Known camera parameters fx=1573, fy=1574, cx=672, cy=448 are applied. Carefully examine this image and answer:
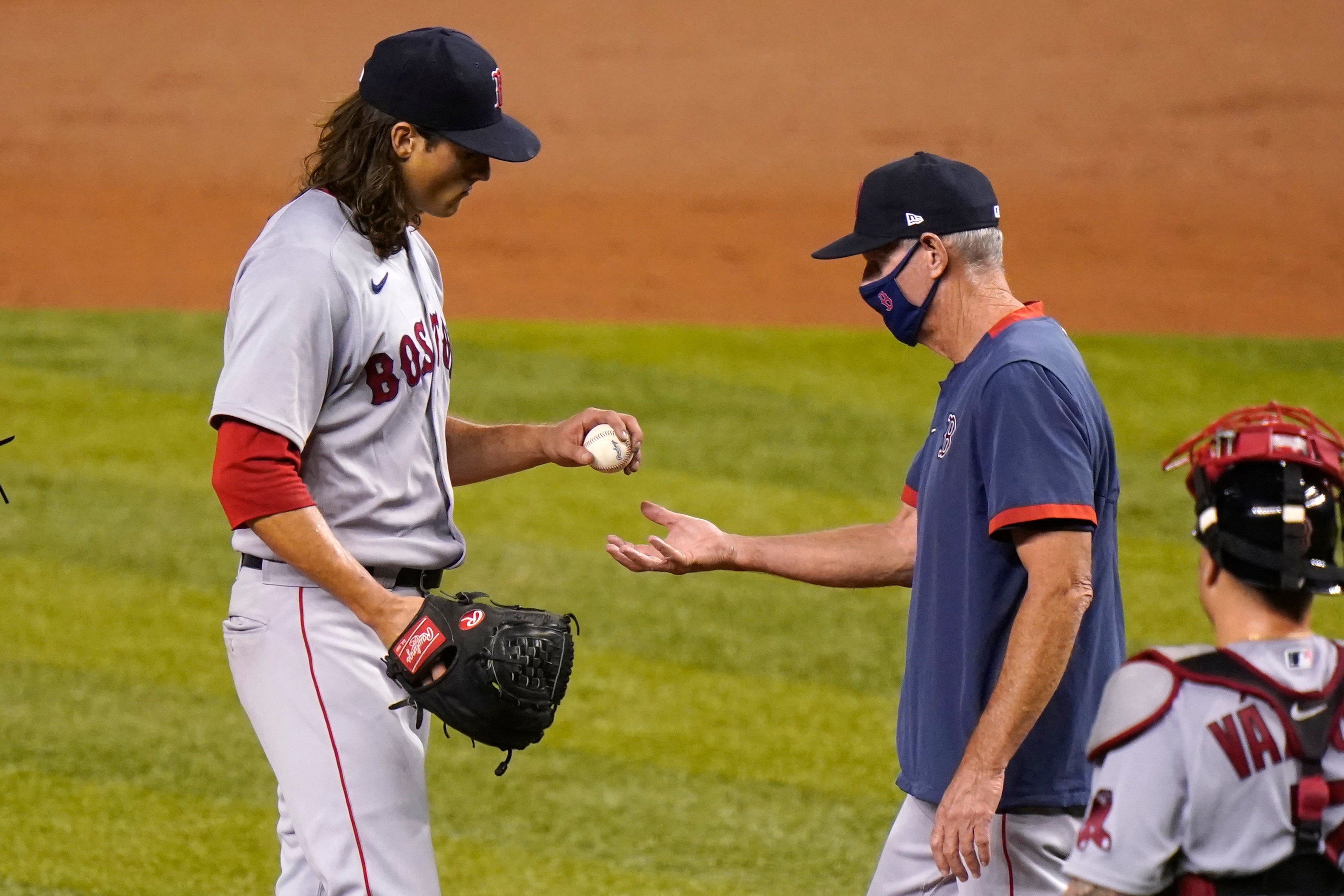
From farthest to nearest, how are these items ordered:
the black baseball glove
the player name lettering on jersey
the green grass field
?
the green grass field < the black baseball glove < the player name lettering on jersey

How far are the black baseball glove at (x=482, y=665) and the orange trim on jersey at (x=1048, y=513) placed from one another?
0.87m

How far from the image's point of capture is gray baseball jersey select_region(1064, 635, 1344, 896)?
197 cm

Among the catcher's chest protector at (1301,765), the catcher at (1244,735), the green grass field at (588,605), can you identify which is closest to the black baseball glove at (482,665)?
the catcher at (1244,735)

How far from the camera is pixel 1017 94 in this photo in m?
16.6

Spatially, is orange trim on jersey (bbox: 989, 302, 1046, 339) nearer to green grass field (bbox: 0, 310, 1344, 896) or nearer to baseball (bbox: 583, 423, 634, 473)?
baseball (bbox: 583, 423, 634, 473)

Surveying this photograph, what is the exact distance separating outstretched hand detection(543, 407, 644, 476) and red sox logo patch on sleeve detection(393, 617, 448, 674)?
0.84 metres

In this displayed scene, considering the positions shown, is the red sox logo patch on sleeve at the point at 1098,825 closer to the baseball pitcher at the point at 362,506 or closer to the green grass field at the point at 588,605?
the baseball pitcher at the point at 362,506

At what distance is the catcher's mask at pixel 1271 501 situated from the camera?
2029 mm

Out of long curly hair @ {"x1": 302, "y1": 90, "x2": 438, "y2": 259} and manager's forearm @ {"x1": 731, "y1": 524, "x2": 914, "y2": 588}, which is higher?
long curly hair @ {"x1": 302, "y1": 90, "x2": 438, "y2": 259}

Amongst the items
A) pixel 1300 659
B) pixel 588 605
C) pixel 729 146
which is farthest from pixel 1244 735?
pixel 729 146

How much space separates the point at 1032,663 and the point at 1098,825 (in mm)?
709

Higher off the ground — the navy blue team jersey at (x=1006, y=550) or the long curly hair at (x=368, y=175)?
the long curly hair at (x=368, y=175)

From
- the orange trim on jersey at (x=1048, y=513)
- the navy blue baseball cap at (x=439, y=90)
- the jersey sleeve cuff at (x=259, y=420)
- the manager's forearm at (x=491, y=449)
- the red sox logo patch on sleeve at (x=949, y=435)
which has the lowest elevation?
the manager's forearm at (x=491, y=449)

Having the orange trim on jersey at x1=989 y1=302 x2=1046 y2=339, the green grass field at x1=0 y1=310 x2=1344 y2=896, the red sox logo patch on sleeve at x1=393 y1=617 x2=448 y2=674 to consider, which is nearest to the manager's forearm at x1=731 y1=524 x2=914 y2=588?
the orange trim on jersey at x1=989 y1=302 x2=1046 y2=339
